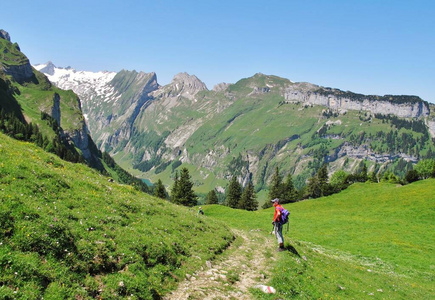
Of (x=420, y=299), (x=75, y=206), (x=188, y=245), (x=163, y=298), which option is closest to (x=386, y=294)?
(x=420, y=299)

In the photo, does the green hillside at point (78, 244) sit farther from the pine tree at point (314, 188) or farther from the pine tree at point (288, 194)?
the pine tree at point (314, 188)

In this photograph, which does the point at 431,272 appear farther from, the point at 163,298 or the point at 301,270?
the point at 163,298

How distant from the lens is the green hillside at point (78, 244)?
969cm

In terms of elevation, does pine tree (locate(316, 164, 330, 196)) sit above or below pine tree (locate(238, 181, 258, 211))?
above

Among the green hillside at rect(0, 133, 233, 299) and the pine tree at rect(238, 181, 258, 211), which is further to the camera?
the pine tree at rect(238, 181, 258, 211)

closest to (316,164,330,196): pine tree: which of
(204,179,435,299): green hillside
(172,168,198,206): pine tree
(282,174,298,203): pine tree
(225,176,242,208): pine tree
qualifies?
(282,174,298,203): pine tree

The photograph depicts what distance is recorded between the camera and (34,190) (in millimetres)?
14430

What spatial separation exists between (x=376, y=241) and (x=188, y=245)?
4000 cm

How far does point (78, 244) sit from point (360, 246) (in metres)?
44.0

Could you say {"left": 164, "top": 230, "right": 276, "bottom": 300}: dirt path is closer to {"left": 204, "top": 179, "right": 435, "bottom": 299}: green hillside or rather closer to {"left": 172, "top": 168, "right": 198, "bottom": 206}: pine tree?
{"left": 204, "top": 179, "right": 435, "bottom": 299}: green hillside

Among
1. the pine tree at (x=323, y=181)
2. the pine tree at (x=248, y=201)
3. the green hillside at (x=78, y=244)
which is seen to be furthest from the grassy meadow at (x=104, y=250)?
the pine tree at (x=323, y=181)

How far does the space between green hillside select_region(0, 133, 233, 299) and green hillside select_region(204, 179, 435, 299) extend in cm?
593

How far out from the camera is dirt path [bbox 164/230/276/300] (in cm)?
1327

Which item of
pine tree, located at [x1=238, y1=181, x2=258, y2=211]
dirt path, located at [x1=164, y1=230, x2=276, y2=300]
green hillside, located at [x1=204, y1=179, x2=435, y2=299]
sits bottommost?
pine tree, located at [x1=238, y1=181, x2=258, y2=211]
